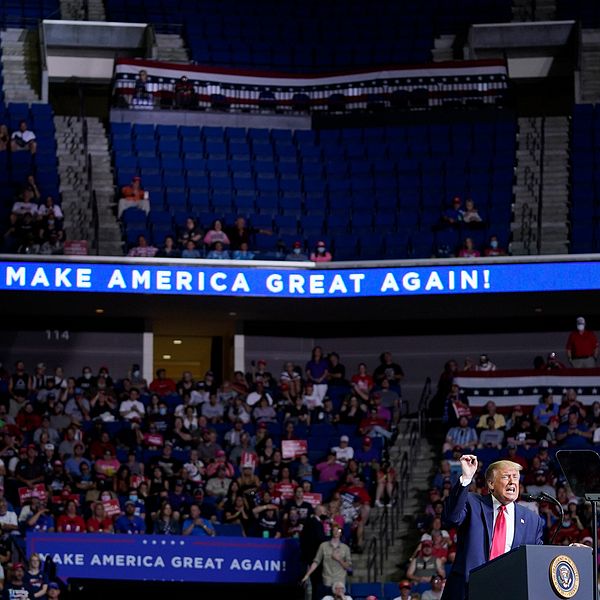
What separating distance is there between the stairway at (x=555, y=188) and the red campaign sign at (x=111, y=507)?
814cm

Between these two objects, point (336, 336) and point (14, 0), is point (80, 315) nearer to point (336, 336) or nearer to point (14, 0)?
point (336, 336)

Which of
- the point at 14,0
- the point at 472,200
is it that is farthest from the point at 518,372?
the point at 14,0

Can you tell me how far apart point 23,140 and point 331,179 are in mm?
5535

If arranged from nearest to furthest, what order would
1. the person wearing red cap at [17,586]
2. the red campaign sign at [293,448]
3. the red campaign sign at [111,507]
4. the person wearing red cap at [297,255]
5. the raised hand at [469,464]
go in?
1. the raised hand at [469,464]
2. the person wearing red cap at [17,586]
3. the red campaign sign at [111,507]
4. the red campaign sign at [293,448]
5. the person wearing red cap at [297,255]

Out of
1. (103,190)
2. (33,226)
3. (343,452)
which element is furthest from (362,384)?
(103,190)

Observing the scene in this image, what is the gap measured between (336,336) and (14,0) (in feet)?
34.6

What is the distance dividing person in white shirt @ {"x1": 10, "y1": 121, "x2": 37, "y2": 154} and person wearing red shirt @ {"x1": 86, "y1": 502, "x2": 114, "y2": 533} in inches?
347

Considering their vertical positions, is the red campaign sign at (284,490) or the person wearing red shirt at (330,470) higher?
the person wearing red shirt at (330,470)

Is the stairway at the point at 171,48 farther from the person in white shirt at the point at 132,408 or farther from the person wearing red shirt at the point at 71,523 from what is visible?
the person wearing red shirt at the point at 71,523

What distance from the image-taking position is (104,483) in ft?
60.4

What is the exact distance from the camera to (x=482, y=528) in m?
6.78

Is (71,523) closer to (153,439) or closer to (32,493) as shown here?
(32,493)

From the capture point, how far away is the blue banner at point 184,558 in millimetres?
16891

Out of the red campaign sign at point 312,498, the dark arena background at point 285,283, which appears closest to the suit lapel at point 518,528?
the dark arena background at point 285,283
